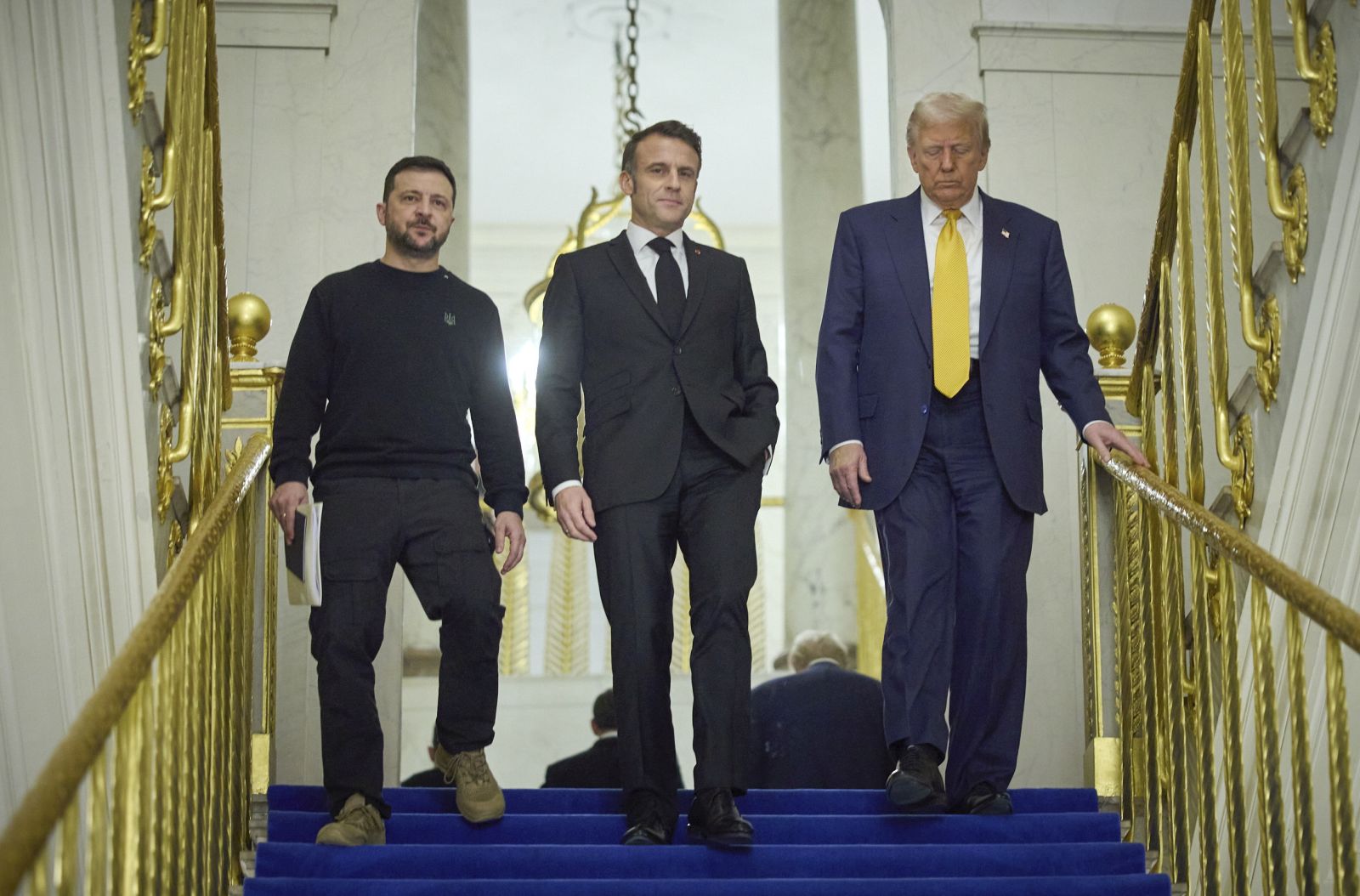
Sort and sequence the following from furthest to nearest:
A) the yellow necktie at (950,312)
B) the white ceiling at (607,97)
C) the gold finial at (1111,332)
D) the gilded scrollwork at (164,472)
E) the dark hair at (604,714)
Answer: the white ceiling at (607,97), the dark hair at (604,714), the gold finial at (1111,332), the yellow necktie at (950,312), the gilded scrollwork at (164,472)

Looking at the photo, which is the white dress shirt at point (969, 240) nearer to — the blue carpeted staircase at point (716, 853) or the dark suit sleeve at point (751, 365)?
the dark suit sleeve at point (751, 365)

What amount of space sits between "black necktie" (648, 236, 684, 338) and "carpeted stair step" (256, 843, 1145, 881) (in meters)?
1.23

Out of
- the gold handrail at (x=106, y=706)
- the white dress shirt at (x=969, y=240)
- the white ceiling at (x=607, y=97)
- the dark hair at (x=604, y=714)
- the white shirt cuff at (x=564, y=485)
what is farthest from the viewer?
the white ceiling at (x=607, y=97)

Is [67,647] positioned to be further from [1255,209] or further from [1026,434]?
[1255,209]

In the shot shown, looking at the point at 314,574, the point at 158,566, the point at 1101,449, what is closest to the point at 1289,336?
the point at 1101,449

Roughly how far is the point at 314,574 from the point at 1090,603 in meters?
2.16

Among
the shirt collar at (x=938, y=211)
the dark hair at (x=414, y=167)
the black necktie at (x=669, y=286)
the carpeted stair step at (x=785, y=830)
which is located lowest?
the carpeted stair step at (x=785, y=830)

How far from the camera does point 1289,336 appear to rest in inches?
149

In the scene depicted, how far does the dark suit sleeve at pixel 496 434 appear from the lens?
4309 mm

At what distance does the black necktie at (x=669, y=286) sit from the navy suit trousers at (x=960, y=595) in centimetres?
66

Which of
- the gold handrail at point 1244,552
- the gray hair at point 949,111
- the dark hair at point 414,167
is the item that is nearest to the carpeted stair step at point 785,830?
the gold handrail at point 1244,552

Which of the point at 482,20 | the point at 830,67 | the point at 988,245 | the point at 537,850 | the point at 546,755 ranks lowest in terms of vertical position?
the point at 546,755

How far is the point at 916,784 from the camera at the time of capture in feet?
13.1

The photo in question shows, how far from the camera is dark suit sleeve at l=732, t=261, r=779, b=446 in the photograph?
4207 millimetres
